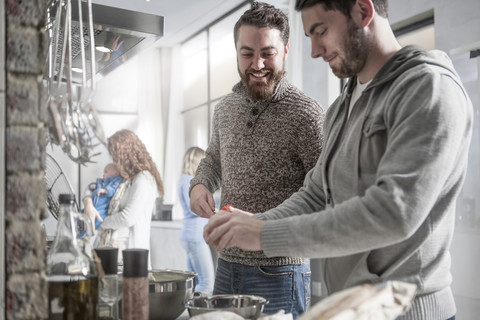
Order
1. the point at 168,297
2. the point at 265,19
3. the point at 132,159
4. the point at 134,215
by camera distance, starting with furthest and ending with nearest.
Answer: the point at 132,159 < the point at 134,215 < the point at 265,19 < the point at 168,297

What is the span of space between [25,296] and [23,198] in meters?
0.12

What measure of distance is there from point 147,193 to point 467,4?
6.75ft

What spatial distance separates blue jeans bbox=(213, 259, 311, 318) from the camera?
1.62 m

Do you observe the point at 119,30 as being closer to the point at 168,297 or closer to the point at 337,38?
the point at 337,38

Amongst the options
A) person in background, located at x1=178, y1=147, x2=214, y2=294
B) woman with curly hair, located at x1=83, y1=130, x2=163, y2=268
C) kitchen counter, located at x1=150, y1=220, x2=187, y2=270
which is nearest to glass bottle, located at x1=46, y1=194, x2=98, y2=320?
woman with curly hair, located at x1=83, y1=130, x2=163, y2=268

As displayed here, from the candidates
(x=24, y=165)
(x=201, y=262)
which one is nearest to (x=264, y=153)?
(x=24, y=165)

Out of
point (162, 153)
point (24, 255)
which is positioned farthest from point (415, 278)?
point (162, 153)

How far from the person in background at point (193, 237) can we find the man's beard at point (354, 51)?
3.27m

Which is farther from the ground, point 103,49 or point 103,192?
point 103,49

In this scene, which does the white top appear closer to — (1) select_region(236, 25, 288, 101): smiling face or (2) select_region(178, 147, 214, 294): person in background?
(1) select_region(236, 25, 288, 101): smiling face

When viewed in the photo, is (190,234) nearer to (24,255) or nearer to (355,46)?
(355,46)

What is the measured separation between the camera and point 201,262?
14.8 ft

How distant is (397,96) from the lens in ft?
3.26

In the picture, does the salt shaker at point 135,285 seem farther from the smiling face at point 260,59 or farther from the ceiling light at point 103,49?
the ceiling light at point 103,49
